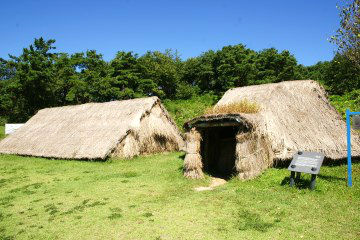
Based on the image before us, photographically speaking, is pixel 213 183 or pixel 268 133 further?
pixel 268 133

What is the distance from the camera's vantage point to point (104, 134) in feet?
55.3

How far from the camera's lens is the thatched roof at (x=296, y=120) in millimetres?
10961

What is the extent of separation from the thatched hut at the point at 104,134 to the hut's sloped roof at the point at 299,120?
20.7 ft

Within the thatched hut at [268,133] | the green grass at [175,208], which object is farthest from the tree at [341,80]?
the green grass at [175,208]

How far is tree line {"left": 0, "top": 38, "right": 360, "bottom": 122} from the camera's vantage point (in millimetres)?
38156

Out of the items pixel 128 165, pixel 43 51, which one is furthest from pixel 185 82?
pixel 128 165

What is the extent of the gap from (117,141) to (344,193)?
10.8m

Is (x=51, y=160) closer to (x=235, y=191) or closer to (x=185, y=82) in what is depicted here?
(x=235, y=191)

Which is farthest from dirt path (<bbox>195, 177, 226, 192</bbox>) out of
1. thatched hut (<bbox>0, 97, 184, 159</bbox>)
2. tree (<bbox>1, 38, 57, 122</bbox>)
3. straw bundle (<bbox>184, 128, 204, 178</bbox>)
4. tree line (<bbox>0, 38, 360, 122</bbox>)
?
tree (<bbox>1, 38, 57, 122</bbox>)

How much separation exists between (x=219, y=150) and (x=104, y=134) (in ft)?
22.5

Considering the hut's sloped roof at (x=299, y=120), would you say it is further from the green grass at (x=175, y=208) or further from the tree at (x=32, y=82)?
the tree at (x=32, y=82)

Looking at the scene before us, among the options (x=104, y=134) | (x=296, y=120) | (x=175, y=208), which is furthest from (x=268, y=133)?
(x=104, y=134)

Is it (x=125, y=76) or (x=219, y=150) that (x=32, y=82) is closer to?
(x=125, y=76)

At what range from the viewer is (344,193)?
26.9 feet
